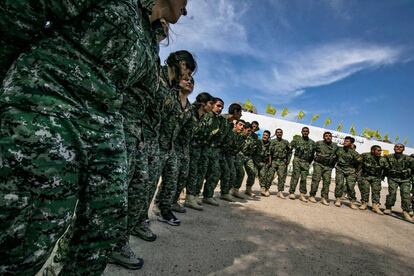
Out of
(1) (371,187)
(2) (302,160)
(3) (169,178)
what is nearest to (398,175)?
(1) (371,187)

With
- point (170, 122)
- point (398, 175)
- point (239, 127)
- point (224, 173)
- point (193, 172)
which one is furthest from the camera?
point (398, 175)

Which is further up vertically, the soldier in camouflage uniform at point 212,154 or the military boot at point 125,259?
the soldier in camouflage uniform at point 212,154

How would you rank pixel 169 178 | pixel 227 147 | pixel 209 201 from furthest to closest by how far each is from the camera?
pixel 227 147
pixel 209 201
pixel 169 178

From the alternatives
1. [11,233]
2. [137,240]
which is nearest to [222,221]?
[137,240]

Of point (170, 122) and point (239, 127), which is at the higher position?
point (239, 127)

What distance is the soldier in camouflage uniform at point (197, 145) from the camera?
500cm

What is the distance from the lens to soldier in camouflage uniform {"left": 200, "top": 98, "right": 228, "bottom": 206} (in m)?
5.34

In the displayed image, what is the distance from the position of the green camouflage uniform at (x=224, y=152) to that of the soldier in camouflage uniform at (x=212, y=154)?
26 centimetres

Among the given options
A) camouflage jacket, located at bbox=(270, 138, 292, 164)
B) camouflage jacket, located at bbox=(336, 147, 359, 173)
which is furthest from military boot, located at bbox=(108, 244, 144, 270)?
camouflage jacket, located at bbox=(336, 147, 359, 173)

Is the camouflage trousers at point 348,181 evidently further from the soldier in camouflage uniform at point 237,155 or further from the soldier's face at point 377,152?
the soldier in camouflage uniform at point 237,155

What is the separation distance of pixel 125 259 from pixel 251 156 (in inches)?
248

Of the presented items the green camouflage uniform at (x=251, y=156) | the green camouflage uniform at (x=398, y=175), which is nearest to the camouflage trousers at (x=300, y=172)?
the green camouflage uniform at (x=251, y=156)

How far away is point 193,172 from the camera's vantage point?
4.99 m

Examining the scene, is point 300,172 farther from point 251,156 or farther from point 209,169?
point 209,169
